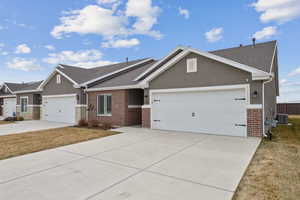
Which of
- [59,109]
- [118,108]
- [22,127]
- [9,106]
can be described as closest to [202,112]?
[118,108]

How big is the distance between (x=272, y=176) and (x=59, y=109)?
16216mm

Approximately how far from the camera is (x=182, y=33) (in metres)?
14.8

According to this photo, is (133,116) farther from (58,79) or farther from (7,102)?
(7,102)

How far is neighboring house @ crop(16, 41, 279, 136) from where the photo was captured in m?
7.95

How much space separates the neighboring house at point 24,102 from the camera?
61.0 feet

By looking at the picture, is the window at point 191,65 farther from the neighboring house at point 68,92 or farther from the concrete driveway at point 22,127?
the concrete driveway at point 22,127

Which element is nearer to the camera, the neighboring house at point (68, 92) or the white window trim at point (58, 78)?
the neighboring house at point (68, 92)

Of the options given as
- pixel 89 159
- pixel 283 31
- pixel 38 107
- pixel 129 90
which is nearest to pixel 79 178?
pixel 89 159

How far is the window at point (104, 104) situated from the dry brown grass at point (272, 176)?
9.96 meters

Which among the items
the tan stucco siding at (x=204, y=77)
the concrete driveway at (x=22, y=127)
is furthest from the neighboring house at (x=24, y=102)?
the tan stucco siding at (x=204, y=77)

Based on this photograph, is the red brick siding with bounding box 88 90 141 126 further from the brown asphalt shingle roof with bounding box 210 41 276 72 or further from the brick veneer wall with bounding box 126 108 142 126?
the brown asphalt shingle roof with bounding box 210 41 276 72

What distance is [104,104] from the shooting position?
13.3 m

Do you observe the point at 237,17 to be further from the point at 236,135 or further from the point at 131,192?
the point at 131,192

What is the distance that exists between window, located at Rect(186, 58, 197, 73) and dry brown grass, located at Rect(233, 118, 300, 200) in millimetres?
5014
